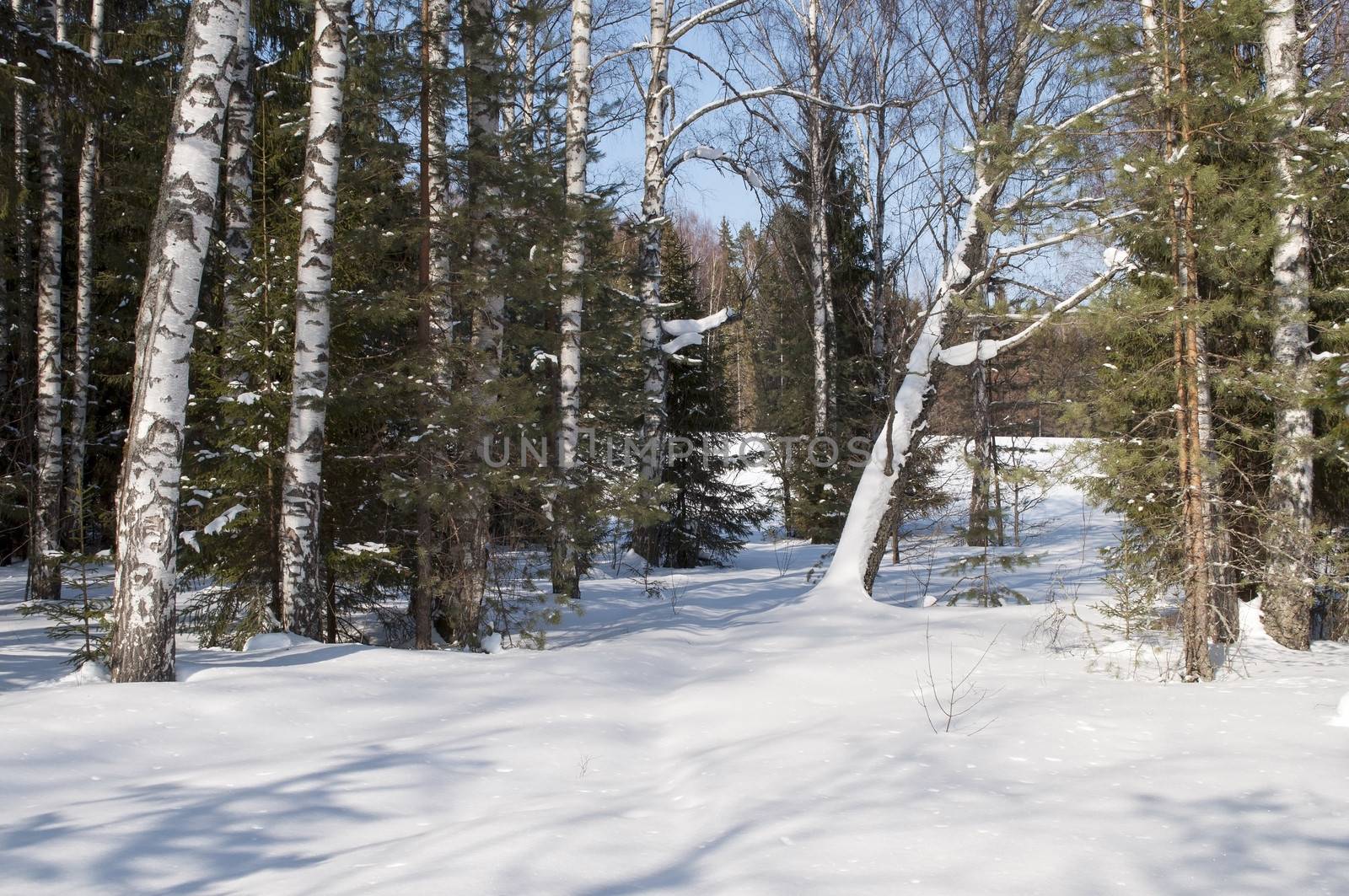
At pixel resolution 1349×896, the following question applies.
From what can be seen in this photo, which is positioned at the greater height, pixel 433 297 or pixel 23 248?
pixel 23 248

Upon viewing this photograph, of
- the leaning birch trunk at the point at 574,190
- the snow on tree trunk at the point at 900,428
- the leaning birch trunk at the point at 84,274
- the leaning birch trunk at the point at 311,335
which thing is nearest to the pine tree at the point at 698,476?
the leaning birch trunk at the point at 574,190

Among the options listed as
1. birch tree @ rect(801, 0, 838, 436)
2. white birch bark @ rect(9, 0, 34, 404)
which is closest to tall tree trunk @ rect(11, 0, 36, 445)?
white birch bark @ rect(9, 0, 34, 404)

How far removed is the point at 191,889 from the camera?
305 centimetres

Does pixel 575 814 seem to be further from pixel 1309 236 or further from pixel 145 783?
pixel 1309 236

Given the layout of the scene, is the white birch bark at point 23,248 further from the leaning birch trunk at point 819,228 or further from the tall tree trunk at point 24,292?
the leaning birch trunk at point 819,228

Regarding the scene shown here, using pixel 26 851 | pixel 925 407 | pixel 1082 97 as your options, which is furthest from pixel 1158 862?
pixel 1082 97

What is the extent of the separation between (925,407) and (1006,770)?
6789 mm

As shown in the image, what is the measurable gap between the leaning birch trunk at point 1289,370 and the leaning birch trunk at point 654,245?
24.8ft

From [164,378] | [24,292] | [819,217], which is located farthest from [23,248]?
[819,217]

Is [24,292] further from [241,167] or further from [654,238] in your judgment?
[654,238]

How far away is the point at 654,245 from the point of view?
1402cm

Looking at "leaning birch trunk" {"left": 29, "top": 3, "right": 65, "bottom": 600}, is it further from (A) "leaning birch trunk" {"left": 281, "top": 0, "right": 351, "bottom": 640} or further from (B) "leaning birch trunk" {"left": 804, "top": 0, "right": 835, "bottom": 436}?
(B) "leaning birch trunk" {"left": 804, "top": 0, "right": 835, "bottom": 436}

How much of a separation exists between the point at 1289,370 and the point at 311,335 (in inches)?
326

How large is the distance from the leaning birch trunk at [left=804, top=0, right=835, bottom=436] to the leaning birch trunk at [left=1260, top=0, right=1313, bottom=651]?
351 inches
